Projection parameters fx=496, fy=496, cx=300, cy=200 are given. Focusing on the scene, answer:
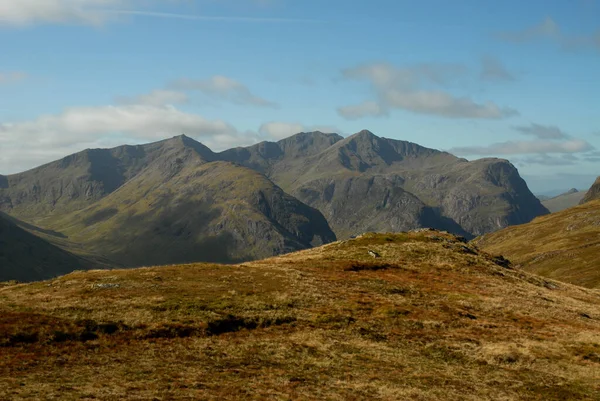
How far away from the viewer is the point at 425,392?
3319 cm

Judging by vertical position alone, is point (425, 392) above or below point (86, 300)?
below

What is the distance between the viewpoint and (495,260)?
10625cm

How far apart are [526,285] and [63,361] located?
75648 millimetres

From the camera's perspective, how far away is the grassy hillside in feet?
107

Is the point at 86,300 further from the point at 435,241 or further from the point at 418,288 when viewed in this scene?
the point at 435,241

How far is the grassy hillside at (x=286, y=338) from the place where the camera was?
32469 millimetres

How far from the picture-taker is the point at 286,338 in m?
44.8

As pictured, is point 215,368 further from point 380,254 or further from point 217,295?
point 380,254

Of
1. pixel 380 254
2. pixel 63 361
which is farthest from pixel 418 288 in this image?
pixel 63 361

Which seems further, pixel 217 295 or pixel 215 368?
pixel 217 295

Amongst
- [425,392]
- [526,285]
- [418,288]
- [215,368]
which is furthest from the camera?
[526,285]

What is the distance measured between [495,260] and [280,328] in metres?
72.9

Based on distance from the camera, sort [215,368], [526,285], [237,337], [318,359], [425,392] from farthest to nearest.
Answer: [526,285] → [237,337] → [318,359] → [215,368] → [425,392]

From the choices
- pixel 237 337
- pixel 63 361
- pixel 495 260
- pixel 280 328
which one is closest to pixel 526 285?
pixel 495 260
